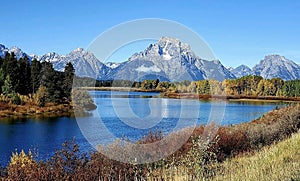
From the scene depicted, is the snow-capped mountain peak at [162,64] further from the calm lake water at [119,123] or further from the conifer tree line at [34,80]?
the conifer tree line at [34,80]

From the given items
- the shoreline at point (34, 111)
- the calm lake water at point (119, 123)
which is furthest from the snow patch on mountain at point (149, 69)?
Result: the shoreline at point (34, 111)

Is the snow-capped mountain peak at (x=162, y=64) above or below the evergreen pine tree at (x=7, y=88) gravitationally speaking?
above

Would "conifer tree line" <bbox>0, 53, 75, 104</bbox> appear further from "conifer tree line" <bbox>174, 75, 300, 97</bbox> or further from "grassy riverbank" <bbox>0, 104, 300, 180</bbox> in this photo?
"conifer tree line" <bbox>174, 75, 300, 97</bbox>

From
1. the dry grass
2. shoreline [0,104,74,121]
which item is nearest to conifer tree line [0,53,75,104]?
shoreline [0,104,74,121]

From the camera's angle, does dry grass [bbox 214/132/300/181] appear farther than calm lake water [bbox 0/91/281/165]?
No

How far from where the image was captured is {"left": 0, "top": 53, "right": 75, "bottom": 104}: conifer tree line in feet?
205

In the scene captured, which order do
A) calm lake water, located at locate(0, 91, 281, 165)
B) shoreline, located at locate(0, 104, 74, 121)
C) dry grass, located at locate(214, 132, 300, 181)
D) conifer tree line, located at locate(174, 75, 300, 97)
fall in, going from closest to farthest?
dry grass, located at locate(214, 132, 300, 181), calm lake water, located at locate(0, 91, 281, 165), shoreline, located at locate(0, 104, 74, 121), conifer tree line, located at locate(174, 75, 300, 97)

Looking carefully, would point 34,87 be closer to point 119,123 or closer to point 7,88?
point 7,88

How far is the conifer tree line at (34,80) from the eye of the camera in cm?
6253

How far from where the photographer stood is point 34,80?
221 feet

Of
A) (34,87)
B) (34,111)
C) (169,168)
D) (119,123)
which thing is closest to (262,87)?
(34,87)

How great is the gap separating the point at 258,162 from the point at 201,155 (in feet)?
5.08

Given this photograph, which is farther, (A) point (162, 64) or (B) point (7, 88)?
(B) point (7, 88)

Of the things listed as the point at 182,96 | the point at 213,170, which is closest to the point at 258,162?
the point at 213,170
